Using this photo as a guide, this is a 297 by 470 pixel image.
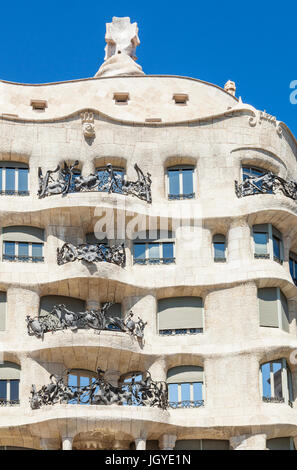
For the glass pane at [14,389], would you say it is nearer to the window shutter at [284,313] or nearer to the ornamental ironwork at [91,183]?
the ornamental ironwork at [91,183]

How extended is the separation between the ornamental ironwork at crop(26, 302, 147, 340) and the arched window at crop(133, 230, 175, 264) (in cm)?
265

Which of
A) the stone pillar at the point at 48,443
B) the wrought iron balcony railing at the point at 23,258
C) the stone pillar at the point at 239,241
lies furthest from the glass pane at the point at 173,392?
the wrought iron balcony railing at the point at 23,258

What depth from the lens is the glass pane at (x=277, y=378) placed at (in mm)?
42719

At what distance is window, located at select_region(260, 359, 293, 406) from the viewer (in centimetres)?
4253

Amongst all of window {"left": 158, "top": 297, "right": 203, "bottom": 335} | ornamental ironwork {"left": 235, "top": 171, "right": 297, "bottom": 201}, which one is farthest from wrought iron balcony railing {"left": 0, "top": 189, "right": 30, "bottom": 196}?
ornamental ironwork {"left": 235, "top": 171, "right": 297, "bottom": 201}

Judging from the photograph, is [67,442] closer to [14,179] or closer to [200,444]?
[200,444]

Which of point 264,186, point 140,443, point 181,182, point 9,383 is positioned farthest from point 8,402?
point 264,186

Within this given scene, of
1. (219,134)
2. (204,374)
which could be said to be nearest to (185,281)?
(204,374)

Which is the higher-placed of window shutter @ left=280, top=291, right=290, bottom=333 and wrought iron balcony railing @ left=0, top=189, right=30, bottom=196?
wrought iron balcony railing @ left=0, top=189, right=30, bottom=196

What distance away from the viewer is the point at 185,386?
1697 inches

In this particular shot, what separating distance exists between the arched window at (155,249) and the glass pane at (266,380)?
550cm

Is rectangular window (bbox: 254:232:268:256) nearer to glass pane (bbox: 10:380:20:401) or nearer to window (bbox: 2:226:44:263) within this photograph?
window (bbox: 2:226:44:263)

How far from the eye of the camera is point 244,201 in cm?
4519

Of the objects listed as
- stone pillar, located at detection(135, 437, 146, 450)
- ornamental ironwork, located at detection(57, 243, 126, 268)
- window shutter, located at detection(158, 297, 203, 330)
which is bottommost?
stone pillar, located at detection(135, 437, 146, 450)
